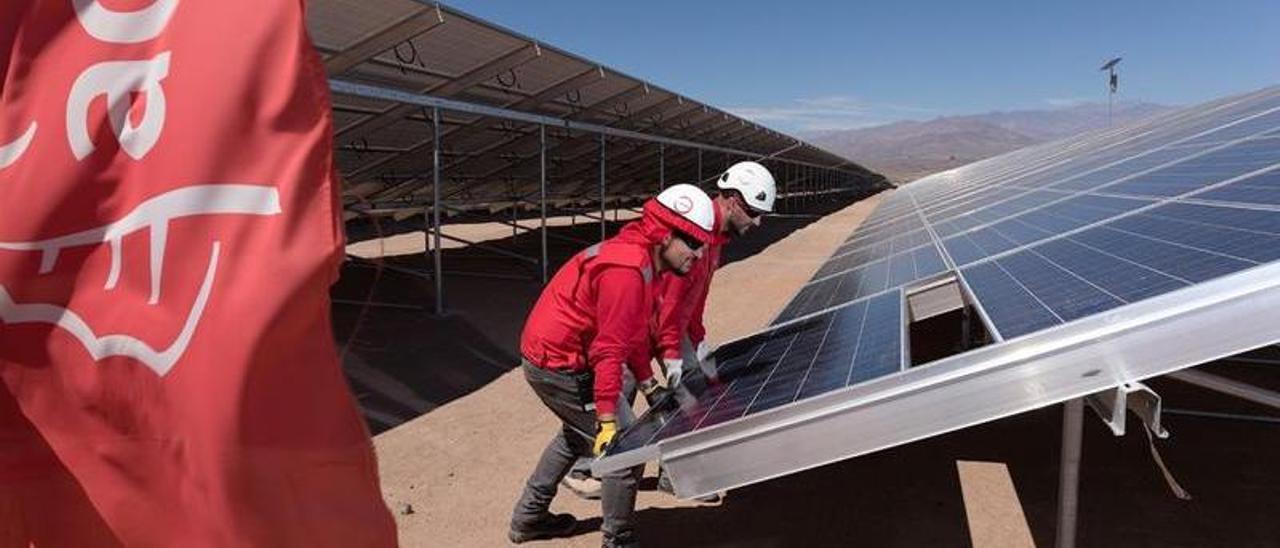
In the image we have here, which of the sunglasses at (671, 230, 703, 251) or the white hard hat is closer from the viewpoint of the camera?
the sunglasses at (671, 230, 703, 251)

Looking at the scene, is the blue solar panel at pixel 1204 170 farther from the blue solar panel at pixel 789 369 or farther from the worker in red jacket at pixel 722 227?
the worker in red jacket at pixel 722 227

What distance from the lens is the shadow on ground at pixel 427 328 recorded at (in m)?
7.66

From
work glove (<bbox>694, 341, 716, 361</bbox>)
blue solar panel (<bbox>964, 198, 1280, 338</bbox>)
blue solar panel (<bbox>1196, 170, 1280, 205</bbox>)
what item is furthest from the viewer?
work glove (<bbox>694, 341, 716, 361</bbox>)

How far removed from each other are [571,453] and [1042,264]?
243 centimetres

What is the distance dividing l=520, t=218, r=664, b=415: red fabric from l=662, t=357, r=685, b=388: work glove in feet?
1.00

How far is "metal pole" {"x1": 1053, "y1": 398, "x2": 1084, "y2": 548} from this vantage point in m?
2.84

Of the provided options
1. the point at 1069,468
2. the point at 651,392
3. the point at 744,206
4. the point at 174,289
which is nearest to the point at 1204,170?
the point at 1069,468

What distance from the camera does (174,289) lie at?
1511 mm

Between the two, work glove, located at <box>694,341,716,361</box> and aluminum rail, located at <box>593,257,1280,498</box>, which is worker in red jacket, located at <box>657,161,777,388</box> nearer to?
work glove, located at <box>694,341,716,361</box>

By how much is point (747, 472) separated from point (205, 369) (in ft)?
5.28

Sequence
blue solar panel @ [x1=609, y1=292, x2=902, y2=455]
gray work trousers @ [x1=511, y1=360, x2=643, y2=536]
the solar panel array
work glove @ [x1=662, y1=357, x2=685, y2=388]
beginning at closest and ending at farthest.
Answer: the solar panel array, blue solar panel @ [x1=609, y1=292, x2=902, y2=455], gray work trousers @ [x1=511, y1=360, x2=643, y2=536], work glove @ [x1=662, y1=357, x2=685, y2=388]

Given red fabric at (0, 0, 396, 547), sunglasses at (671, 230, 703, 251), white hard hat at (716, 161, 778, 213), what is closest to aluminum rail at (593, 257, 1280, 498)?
red fabric at (0, 0, 396, 547)

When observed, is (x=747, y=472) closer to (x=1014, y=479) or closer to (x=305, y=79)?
(x=305, y=79)

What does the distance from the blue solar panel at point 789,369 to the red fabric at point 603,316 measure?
28 cm
